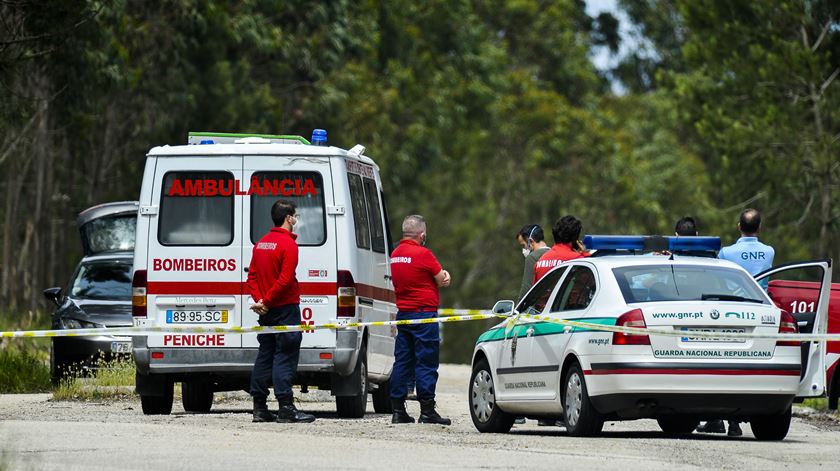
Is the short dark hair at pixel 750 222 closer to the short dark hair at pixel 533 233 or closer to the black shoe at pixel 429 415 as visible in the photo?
the short dark hair at pixel 533 233

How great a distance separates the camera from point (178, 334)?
1590cm

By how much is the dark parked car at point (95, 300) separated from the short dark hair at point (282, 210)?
540 cm

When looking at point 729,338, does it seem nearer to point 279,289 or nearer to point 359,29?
point 279,289

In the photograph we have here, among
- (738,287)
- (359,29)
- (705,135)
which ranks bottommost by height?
(738,287)

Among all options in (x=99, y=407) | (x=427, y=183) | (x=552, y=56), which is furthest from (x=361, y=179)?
(x=552, y=56)

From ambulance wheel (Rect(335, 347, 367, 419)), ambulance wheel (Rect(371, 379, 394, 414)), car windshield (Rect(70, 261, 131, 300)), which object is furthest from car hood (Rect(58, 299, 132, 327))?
ambulance wheel (Rect(335, 347, 367, 419))

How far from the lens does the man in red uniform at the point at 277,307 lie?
1508 centimetres

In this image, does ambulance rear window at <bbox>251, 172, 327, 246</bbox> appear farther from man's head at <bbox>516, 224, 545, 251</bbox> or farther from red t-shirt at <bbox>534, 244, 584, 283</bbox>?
man's head at <bbox>516, 224, 545, 251</bbox>

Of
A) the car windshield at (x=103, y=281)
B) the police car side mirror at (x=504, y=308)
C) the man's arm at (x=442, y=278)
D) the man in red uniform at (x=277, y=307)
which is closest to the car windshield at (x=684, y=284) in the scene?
the police car side mirror at (x=504, y=308)

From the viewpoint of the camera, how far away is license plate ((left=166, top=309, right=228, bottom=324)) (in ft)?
52.2

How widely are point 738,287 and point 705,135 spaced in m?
27.9

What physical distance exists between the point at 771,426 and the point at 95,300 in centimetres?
967

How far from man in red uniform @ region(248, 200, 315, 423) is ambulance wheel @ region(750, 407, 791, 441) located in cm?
383

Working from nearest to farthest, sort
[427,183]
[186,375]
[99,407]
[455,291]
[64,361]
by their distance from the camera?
[186,375], [99,407], [64,361], [427,183], [455,291]
